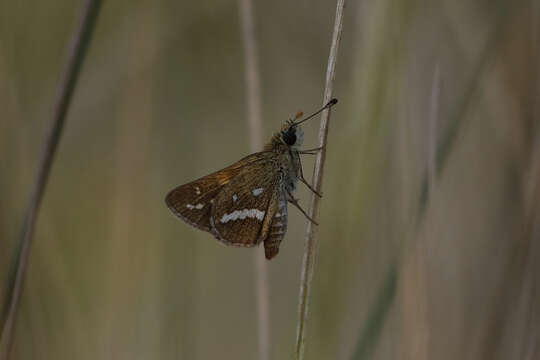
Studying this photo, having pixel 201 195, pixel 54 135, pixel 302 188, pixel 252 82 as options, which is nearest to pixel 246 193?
pixel 201 195

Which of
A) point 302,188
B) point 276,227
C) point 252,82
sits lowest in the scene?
point 276,227

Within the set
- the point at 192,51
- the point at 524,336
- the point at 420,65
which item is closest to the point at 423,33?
the point at 420,65

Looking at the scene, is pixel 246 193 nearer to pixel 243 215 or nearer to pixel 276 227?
pixel 243 215

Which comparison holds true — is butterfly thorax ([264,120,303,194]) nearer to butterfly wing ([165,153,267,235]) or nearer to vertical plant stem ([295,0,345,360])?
butterfly wing ([165,153,267,235])

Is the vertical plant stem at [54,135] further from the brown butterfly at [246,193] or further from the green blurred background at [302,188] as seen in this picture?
the brown butterfly at [246,193]

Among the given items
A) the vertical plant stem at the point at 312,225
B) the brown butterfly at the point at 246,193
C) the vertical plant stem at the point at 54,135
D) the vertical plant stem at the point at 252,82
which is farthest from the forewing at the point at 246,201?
the vertical plant stem at the point at 54,135

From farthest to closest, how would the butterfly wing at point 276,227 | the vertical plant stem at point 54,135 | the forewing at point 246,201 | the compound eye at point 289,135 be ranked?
the compound eye at point 289,135, the forewing at point 246,201, the butterfly wing at point 276,227, the vertical plant stem at point 54,135
